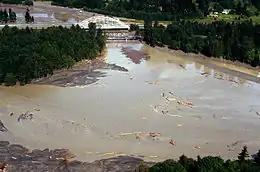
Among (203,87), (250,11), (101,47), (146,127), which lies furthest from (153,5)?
(146,127)

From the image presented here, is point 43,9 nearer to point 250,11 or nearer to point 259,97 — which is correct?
point 250,11

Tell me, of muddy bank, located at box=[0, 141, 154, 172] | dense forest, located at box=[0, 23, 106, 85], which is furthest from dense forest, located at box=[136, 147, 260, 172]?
dense forest, located at box=[0, 23, 106, 85]

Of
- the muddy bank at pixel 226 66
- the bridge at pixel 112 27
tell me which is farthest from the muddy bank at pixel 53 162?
the bridge at pixel 112 27

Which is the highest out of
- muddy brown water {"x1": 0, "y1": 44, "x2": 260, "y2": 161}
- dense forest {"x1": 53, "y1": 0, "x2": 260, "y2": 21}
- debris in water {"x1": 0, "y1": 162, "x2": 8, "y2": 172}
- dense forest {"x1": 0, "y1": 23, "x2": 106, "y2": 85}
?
dense forest {"x1": 53, "y1": 0, "x2": 260, "y2": 21}

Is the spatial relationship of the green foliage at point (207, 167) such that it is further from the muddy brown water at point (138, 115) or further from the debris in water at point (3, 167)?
the debris in water at point (3, 167)

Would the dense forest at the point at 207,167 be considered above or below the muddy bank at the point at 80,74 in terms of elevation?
above

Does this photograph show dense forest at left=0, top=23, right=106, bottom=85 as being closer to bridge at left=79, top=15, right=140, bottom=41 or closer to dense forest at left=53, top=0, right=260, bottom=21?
bridge at left=79, top=15, right=140, bottom=41
